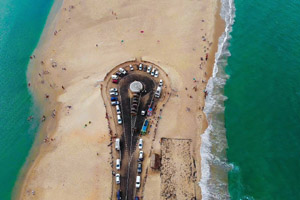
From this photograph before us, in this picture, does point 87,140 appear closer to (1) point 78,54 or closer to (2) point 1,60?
(1) point 78,54

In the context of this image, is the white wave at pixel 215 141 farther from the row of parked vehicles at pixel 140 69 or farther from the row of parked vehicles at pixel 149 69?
the row of parked vehicles at pixel 140 69

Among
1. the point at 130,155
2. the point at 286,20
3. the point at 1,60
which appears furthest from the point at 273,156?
the point at 1,60

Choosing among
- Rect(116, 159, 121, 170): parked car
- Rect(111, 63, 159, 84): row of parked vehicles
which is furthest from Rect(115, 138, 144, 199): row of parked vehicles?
Rect(111, 63, 159, 84): row of parked vehicles

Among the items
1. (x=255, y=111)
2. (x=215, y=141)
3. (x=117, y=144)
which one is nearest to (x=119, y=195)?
(x=117, y=144)

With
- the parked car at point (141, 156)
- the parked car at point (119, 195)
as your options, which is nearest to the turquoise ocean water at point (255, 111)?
the parked car at point (141, 156)

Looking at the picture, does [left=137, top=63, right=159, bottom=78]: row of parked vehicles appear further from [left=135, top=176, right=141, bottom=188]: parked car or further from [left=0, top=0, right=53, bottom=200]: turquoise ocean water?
[left=0, top=0, right=53, bottom=200]: turquoise ocean water
